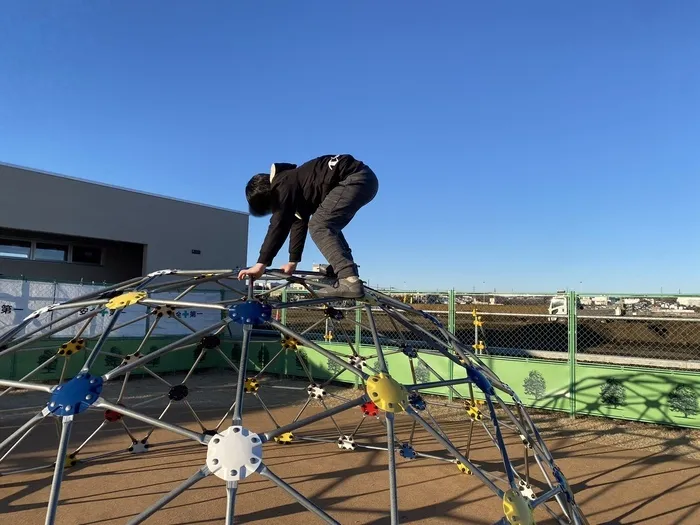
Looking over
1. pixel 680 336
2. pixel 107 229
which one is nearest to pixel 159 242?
pixel 107 229

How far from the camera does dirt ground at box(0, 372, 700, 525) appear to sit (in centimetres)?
434

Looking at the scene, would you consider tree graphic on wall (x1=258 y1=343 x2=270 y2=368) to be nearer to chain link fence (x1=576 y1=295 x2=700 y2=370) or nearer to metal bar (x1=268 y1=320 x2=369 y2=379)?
chain link fence (x1=576 y1=295 x2=700 y2=370)

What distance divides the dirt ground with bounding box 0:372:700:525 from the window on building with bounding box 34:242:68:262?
26.0 feet

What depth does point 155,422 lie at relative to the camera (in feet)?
8.29

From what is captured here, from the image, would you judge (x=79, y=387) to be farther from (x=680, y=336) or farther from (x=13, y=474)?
(x=680, y=336)

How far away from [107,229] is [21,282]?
4.33 m

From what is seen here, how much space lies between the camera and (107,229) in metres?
14.5

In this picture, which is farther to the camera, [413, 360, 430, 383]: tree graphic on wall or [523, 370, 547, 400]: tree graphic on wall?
[413, 360, 430, 383]: tree graphic on wall

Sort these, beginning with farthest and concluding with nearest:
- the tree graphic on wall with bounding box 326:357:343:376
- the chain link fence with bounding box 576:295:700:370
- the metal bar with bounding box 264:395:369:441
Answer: the tree graphic on wall with bounding box 326:357:343:376, the chain link fence with bounding box 576:295:700:370, the metal bar with bounding box 264:395:369:441

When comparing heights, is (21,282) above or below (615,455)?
above

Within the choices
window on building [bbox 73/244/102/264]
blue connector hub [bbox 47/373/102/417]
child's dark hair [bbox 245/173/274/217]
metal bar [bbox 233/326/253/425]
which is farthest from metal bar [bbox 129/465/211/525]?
window on building [bbox 73/244/102/264]

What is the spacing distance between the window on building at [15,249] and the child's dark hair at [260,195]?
13485mm

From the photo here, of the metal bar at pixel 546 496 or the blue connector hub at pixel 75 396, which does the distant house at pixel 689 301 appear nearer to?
the metal bar at pixel 546 496

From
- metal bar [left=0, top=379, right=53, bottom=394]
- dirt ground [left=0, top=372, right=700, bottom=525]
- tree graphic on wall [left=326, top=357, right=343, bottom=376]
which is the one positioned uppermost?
metal bar [left=0, top=379, right=53, bottom=394]
